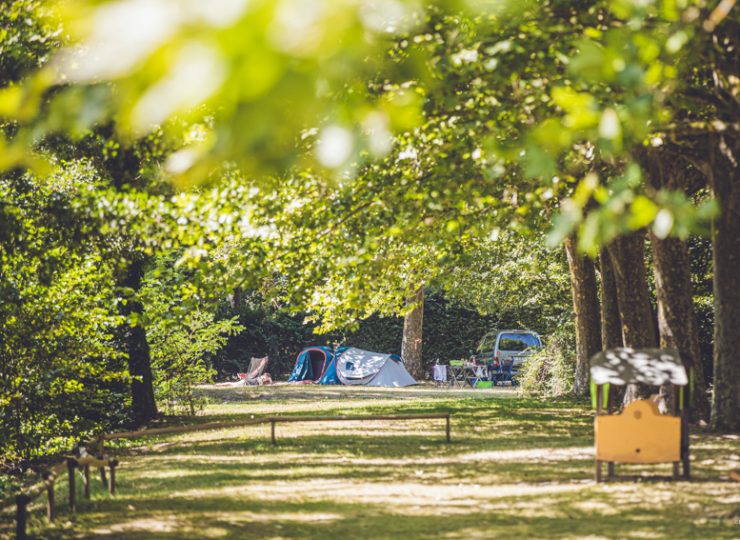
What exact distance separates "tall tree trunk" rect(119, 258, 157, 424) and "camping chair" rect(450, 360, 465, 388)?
18088mm

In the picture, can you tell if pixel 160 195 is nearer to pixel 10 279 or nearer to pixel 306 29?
pixel 10 279

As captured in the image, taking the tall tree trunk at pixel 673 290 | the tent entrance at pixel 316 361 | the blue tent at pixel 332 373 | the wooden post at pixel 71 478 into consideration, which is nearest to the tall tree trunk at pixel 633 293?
the tall tree trunk at pixel 673 290

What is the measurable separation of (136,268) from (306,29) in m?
17.8

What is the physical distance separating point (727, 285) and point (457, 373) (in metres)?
26.9

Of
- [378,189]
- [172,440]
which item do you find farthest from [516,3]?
[172,440]

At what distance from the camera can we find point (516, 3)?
8547mm

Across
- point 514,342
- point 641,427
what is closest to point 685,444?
point 641,427

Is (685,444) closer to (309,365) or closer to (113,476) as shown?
(113,476)

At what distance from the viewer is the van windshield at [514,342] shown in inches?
1516

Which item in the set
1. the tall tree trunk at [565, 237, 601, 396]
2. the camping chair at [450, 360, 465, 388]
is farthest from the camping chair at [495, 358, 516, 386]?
the tall tree trunk at [565, 237, 601, 396]

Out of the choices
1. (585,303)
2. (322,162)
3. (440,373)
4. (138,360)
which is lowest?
(440,373)

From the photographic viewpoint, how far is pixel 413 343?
39062mm

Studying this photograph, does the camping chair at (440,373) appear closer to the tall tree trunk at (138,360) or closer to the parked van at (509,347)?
the parked van at (509,347)

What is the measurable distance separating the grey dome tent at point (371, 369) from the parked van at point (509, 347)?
11.0ft
